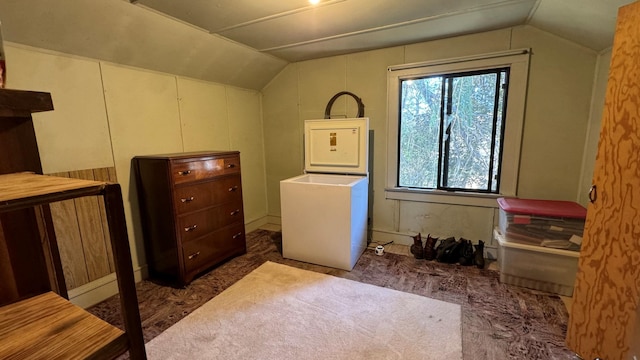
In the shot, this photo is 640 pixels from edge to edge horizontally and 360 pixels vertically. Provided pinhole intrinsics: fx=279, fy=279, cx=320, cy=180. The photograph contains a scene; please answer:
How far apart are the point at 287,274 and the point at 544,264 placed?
2.22 metres

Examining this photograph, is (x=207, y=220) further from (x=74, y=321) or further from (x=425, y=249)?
(x=425, y=249)

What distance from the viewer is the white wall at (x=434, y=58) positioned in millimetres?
2520

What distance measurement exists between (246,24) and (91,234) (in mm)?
2185

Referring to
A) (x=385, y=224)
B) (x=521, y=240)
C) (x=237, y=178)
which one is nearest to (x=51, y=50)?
(x=237, y=178)

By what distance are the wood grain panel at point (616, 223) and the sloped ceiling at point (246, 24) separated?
27.5 inches

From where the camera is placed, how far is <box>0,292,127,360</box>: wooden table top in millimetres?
624

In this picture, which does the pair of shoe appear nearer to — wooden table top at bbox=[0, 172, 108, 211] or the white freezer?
the white freezer

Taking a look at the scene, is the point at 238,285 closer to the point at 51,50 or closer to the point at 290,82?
the point at 51,50

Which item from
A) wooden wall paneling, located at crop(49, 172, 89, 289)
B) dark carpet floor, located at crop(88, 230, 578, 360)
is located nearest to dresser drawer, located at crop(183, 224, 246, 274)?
dark carpet floor, located at crop(88, 230, 578, 360)

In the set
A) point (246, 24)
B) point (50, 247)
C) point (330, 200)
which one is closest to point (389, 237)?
point (330, 200)

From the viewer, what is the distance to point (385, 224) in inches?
137

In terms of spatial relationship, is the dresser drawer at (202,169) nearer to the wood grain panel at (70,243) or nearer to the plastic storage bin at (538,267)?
the wood grain panel at (70,243)

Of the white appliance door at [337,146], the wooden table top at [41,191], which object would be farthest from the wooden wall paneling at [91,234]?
the white appliance door at [337,146]

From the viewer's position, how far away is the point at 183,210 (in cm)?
244
